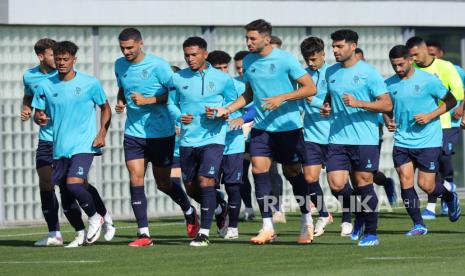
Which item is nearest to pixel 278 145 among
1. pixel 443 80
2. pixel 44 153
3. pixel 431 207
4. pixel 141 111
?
pixel 141 111

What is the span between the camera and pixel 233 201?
19.2 m

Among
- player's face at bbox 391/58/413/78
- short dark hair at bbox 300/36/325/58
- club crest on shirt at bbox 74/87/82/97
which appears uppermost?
short dark hair at bbox 300/36/325/58

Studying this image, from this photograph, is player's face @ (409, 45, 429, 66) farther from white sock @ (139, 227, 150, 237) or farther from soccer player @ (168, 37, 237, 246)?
white sock @ (139, 227, 150, 237)

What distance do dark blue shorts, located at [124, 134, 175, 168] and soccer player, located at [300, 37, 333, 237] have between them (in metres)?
1.84

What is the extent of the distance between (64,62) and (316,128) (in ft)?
12.6

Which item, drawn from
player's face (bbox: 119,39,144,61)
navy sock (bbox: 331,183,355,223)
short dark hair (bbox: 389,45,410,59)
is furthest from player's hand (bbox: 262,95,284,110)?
short dark hair (bbox: 389,45,410,59)

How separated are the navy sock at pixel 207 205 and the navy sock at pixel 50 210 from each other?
2.05 meters

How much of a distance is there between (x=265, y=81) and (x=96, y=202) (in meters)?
2.91

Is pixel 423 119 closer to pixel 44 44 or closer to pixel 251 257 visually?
pixel 251 257

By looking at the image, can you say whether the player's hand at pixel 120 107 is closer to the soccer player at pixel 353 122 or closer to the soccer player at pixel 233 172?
the soccer player at pixel 233 172

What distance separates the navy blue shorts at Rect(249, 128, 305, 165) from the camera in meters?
17.7

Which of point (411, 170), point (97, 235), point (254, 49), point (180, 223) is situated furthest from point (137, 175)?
point (180, 223)

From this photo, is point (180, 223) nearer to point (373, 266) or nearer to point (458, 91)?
point (458, 91)

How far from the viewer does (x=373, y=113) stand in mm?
17562
